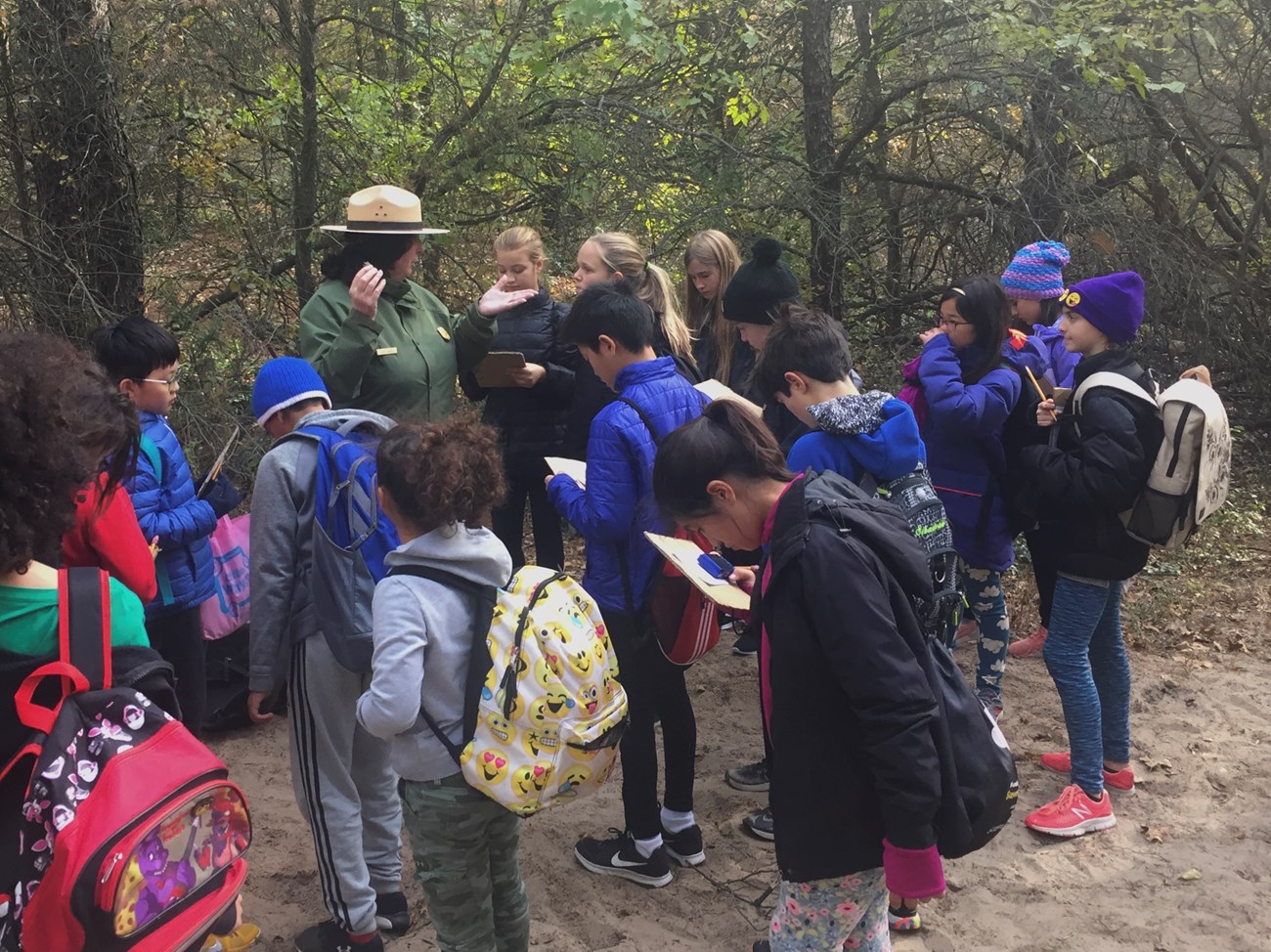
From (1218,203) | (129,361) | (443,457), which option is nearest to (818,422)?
(443,457)

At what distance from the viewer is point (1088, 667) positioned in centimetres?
383

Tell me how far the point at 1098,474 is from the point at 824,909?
77.5 inches

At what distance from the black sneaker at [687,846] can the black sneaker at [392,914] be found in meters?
0.91

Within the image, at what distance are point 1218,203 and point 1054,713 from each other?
5.12 m

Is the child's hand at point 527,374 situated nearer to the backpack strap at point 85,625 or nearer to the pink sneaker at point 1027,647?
the backpack strap at point 85,625

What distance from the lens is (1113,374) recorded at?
3.64 metres

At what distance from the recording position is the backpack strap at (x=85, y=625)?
5.50 ft

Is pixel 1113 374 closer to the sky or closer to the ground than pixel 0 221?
closer to the ground

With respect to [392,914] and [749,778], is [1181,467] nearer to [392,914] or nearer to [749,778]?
[749,778]

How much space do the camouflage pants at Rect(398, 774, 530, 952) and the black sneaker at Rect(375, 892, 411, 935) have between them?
2.37 feet

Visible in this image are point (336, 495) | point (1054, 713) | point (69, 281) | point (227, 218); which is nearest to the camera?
point (336, 495)

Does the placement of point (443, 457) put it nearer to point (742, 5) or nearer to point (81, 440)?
point (81, 440)

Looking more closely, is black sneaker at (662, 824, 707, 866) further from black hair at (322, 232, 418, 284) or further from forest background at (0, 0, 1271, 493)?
forest background at (0, 0, 1271, 493)

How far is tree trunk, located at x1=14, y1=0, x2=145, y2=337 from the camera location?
516 cm
